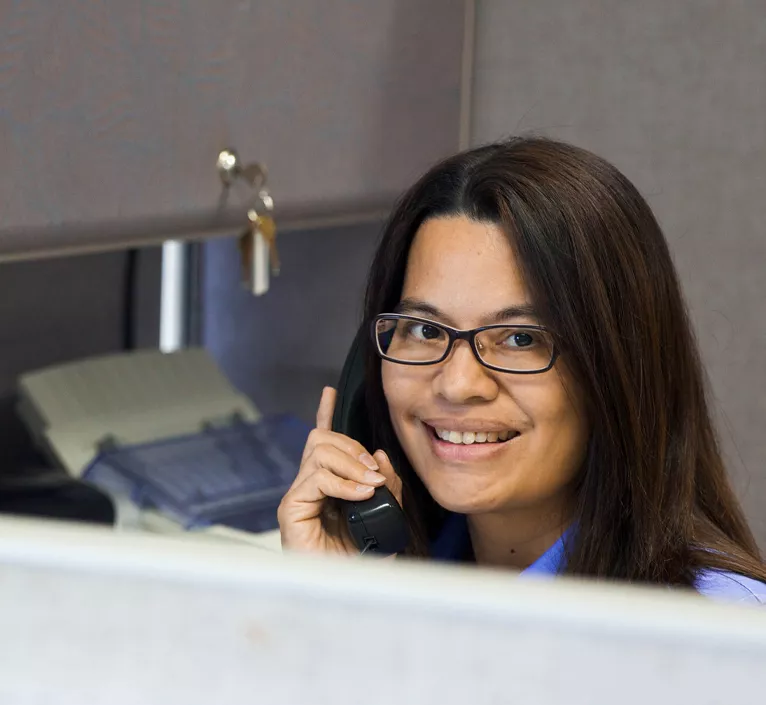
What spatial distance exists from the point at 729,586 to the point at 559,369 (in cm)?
19

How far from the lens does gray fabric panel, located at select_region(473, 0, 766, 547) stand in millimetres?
1236

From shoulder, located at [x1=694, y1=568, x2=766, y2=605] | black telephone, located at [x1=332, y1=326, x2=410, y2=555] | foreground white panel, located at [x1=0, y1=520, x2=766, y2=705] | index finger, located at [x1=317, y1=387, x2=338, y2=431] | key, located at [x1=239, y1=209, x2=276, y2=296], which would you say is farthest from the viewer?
key, located at [x1=239, y1=209, x2=276, y2=296]

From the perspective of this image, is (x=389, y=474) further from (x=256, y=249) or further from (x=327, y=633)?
(x=327, y=633)

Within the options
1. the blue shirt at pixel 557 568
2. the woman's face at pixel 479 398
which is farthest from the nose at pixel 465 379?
the blue shirt at pixel 557 568

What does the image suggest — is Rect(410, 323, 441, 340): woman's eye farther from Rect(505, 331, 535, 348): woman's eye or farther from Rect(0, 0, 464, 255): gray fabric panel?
Rect(0, 0, 464, 255): gray fabric panel

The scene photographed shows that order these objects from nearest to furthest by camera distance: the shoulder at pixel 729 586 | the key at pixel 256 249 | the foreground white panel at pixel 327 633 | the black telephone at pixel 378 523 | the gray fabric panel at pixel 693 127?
the foreground white panel at pixel 327 633 < the shoulder at pixel 729 586 < the black telephone at pixel 378 523 < the key at pixel 256 249 < the gray fabric panel at pixel 693 127

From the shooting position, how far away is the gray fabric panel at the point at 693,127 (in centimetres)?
124

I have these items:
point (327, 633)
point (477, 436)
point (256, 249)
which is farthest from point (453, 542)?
point (327, 633)

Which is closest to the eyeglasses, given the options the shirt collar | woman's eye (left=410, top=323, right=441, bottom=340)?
woman's eye (left=410, top=323, right=441, bottom=340)

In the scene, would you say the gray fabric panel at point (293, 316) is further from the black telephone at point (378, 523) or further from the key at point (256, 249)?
the black telephone at point (378, 523)

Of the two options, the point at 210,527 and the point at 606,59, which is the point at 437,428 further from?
the point at 606,59

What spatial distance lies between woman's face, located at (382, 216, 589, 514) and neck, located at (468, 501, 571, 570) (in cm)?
5

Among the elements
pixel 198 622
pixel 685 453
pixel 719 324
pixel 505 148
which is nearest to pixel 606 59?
pixel 719 324

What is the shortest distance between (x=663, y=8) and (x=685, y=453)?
0.66 metres
